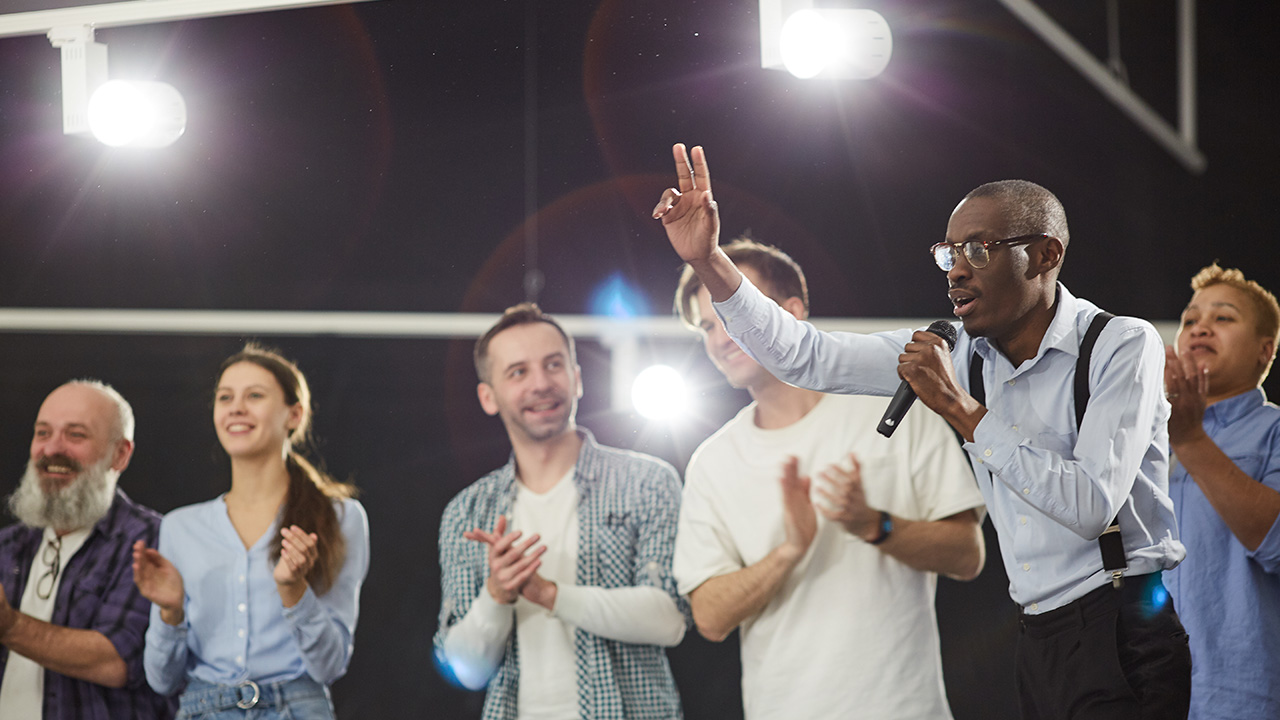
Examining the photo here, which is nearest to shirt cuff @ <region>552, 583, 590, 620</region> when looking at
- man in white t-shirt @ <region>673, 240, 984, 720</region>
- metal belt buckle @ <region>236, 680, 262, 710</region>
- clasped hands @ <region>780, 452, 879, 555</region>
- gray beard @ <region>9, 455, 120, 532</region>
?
man in white t-shirt @ <region>673, 240, 984, 720</region>

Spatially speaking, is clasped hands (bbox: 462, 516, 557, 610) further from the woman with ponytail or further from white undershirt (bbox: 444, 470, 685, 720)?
the woman with ponytail

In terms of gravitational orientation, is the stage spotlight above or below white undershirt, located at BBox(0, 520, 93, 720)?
above

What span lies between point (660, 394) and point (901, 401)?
4.75ft

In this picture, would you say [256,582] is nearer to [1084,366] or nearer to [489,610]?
[489,610]

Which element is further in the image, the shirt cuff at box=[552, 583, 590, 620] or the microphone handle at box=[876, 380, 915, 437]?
the shirt cuff at box=[552, 583, 590, 620]

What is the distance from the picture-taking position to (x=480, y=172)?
141 inches

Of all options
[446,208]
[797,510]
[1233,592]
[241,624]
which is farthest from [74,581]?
[1233,592]

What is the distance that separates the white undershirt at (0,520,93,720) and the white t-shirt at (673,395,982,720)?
185 cm

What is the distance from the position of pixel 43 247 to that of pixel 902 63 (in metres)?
2.98

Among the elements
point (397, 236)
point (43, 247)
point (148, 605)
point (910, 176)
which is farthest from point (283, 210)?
point (910, 176)

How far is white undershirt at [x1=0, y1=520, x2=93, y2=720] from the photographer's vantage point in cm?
333

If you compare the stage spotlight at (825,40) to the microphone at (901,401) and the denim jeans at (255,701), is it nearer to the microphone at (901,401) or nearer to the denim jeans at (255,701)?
the microphone at (901,401)

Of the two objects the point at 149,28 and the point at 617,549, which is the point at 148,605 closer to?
the point at 617,549

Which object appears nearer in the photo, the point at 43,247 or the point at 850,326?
the point at 850,326
